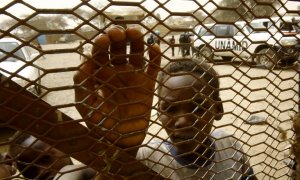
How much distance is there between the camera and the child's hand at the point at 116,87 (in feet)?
2.12

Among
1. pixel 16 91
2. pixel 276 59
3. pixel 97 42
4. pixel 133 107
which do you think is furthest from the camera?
pixel 276 59

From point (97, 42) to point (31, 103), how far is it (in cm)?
19

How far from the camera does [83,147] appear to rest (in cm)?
64

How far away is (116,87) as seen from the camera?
2.42ft

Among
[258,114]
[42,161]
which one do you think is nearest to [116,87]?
[42,161]

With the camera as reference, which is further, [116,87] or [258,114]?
[258,114]

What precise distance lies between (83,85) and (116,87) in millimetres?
85

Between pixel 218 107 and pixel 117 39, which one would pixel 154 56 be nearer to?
pixel 117 39

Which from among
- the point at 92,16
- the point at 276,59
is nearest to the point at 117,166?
the point at 92,16

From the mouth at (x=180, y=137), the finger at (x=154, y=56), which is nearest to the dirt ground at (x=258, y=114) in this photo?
the finger at (x=154, y=56)

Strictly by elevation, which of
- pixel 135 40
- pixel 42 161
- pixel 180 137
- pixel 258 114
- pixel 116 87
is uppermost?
pixel 135 40

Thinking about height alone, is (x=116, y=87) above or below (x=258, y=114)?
above

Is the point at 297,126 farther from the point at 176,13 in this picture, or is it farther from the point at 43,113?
the point at 43,113

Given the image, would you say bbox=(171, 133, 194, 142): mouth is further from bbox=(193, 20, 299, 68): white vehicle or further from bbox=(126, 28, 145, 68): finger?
bbox=(126, 28, 145, 68): finger
